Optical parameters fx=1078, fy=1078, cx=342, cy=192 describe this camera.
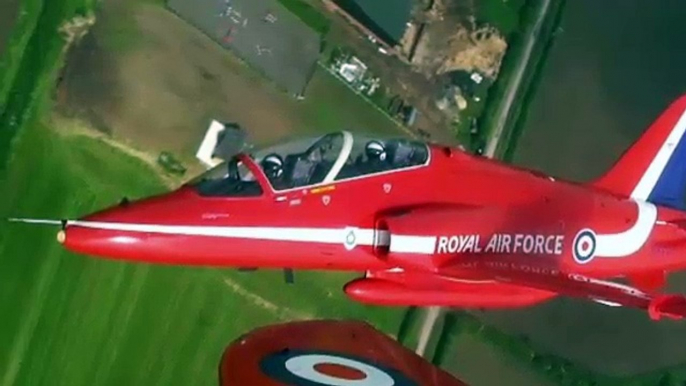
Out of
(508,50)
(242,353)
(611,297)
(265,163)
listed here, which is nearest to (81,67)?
(265,163)

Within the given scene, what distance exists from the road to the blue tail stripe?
172 cm

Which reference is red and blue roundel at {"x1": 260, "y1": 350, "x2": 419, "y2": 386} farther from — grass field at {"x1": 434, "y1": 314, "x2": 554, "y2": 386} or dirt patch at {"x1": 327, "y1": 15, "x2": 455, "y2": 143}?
dirt patch at {"x1": 327, "y1": 15, "x2": 455, "y2": 143}

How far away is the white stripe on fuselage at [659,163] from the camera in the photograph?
9.92 m

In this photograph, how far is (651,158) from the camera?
9922mm

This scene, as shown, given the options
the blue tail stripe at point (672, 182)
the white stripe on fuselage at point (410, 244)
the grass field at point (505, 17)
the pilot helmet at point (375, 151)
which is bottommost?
the white stripe on fuselage at point (410, 244)

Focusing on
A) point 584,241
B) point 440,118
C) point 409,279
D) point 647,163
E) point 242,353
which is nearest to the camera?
point 242,353

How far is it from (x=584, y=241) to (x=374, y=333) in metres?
2.15

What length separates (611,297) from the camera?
7.95 m

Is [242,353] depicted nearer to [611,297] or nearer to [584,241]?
[611,297]

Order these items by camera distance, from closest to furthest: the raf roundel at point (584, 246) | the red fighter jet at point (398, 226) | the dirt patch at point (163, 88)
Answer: the red fighter jet at point (398, 226), the raf roundel at point (584, 246), the dirt patch at point (163, 88)

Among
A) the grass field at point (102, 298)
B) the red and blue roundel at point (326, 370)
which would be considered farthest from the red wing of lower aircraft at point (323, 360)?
the grass field at point (102, 298)

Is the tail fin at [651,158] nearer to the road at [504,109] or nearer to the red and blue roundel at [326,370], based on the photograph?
the road at [504,109]

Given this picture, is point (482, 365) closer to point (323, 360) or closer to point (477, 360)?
point (477, 360)

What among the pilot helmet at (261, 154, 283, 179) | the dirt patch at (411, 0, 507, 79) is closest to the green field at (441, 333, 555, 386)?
the dirt patch at (411, 0, 507, 79)
